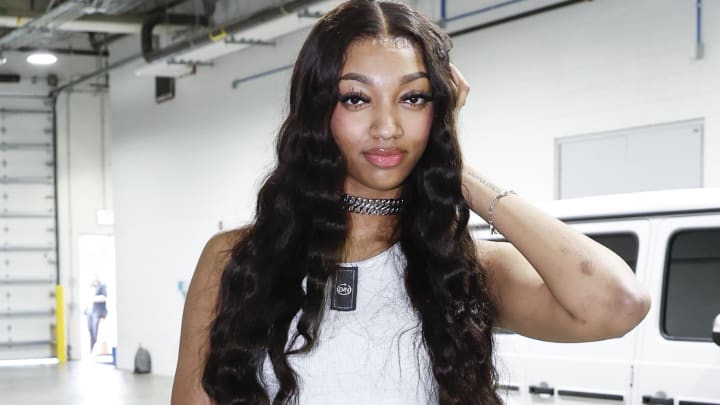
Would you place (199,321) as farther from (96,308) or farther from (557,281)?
(96,308)

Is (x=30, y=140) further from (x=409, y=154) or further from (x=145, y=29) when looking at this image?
(x=409, y=154)

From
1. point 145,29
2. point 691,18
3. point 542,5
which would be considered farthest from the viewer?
point 145,29

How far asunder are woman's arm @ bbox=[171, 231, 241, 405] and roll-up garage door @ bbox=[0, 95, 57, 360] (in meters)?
17.7

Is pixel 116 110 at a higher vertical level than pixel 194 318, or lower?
higher

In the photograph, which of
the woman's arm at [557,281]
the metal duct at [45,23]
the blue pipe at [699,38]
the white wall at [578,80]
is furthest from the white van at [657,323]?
the metal duct at [45,23]

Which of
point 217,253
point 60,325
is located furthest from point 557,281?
point 60,325

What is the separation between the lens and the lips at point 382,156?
1.72 meters

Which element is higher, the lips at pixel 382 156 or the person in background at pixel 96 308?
the lips at pixel 382 156

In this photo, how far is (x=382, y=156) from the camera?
5.66ft

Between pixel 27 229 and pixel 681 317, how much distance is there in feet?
52.9

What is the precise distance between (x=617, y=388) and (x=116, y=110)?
1362cm

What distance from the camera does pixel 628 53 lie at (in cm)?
783

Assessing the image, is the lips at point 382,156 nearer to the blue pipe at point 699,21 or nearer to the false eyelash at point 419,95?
the false eyelash at point 419,95

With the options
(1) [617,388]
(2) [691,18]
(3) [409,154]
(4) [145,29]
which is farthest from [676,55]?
(4) [145,29]
